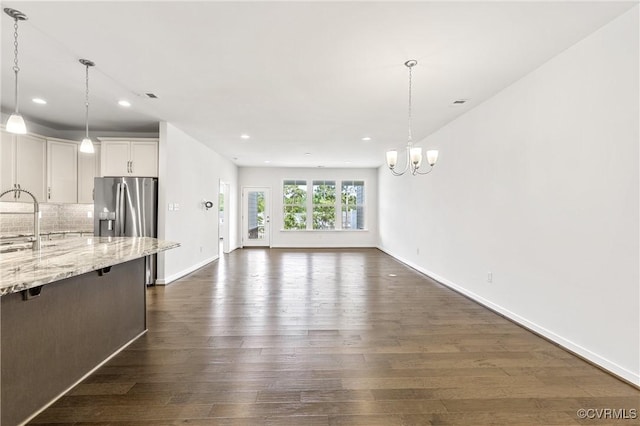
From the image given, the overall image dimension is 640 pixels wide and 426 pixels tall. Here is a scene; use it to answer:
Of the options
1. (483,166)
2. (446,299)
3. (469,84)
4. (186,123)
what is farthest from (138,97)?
(446,299)

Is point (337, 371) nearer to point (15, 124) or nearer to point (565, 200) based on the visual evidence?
point (565, 200)

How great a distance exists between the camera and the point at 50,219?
→ 5.06 metres

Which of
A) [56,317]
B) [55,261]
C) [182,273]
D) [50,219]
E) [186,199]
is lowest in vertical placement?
[182,273]

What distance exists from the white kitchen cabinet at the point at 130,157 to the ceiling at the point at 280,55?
1.33 feet

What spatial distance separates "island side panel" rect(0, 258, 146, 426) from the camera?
166 cm

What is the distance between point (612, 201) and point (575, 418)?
1575 millimetres

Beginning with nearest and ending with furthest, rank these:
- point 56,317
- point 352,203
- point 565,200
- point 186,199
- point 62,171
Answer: point 56,317 < point 565,200 < point 62,171 < point 186,199 < point 352,203

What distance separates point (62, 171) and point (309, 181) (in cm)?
624

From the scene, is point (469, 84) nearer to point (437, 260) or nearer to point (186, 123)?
point (437, 260)

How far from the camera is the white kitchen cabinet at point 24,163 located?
4.22 meters

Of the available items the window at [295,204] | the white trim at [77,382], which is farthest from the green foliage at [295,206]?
the white trim at [77,382]

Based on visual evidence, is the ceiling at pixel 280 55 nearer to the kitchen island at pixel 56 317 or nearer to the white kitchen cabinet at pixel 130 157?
the white kitchen cabinet at pixel 130 157

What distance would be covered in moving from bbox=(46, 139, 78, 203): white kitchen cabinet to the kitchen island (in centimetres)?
294

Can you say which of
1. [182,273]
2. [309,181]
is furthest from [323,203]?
[182,273]
